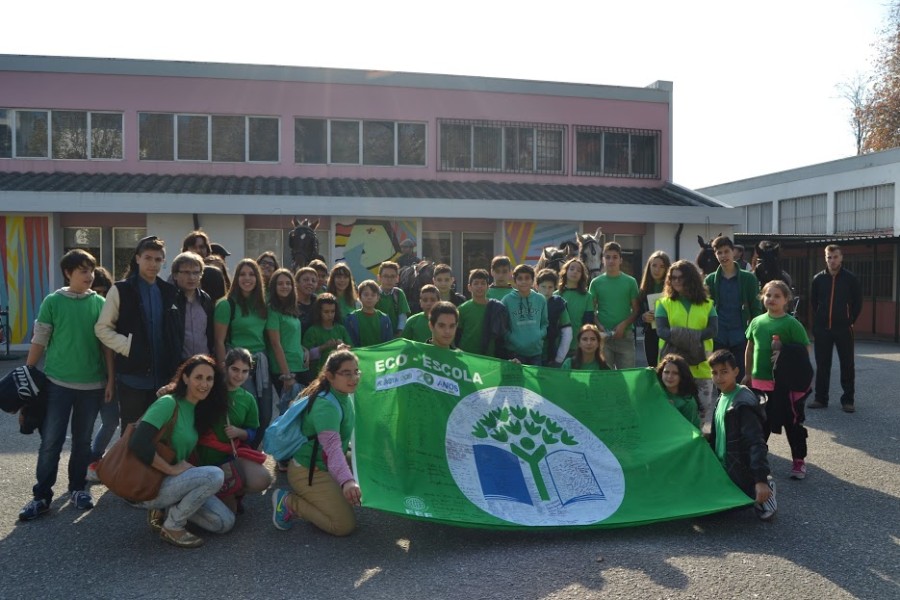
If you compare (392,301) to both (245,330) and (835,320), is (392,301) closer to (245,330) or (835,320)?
(245,330)

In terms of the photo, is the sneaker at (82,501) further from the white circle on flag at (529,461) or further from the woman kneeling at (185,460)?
the white circle on flag at (529,461)

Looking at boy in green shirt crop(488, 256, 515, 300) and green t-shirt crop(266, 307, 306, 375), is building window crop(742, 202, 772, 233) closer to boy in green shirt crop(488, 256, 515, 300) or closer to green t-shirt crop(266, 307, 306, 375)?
boy in green shirt crop(488, 256, 515, 300)

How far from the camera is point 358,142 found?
1989 cm

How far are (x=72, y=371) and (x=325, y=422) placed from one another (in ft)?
6.49

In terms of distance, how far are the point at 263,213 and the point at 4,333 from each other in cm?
565

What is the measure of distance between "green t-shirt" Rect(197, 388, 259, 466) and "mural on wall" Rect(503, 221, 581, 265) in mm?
13516

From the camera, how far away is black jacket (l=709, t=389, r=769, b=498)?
5.27 meters

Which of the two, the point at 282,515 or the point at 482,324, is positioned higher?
the point at 482,324

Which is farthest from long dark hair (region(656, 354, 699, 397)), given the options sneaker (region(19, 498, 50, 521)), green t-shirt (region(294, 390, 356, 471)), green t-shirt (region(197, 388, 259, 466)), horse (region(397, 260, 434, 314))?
horse (region(397, 260, 434, 314))

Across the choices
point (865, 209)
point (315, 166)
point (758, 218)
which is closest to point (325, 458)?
point (315, 166)

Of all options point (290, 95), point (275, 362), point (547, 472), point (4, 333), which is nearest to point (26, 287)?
point (4, 333)

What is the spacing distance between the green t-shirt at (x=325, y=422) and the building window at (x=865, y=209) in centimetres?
2691

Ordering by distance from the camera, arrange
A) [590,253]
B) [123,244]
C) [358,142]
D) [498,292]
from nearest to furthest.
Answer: [498,292]
[590,253]
[123,244]
[358,142]

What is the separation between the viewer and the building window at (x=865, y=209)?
2717cm
